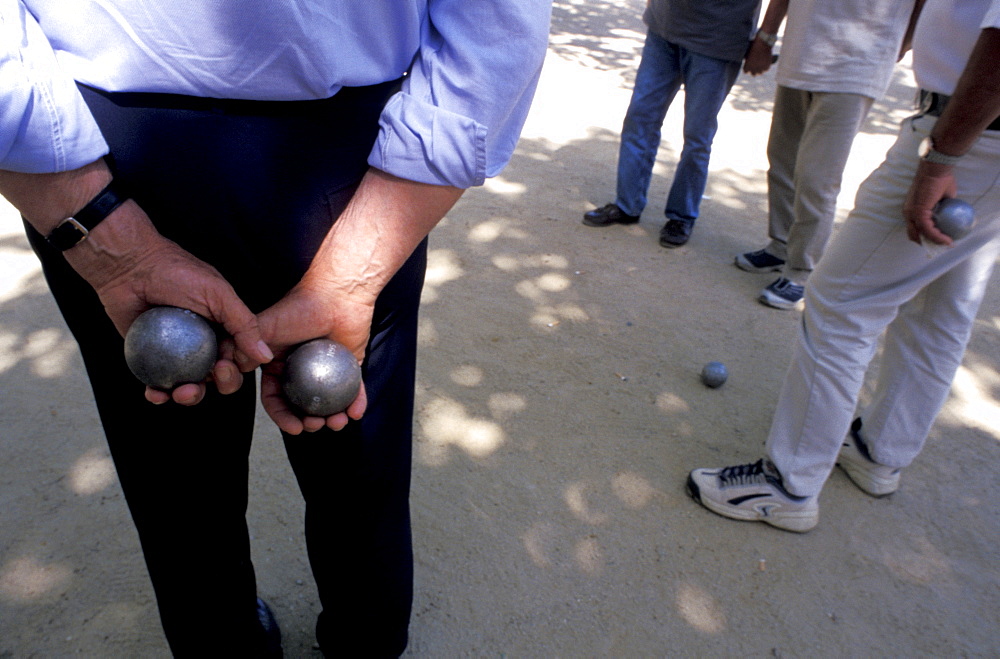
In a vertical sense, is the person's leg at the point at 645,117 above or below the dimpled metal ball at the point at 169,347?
below

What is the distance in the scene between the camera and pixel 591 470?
3061 millimetres

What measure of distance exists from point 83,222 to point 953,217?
7.46 feet

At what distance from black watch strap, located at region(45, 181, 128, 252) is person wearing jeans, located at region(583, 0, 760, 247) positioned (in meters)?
3.95

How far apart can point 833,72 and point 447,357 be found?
244cm

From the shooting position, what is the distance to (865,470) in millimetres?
3086

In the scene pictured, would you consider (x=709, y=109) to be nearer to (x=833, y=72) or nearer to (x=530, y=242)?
(x=833, y=72)

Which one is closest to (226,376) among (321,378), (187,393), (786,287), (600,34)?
(187,393)

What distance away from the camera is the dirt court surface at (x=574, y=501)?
246cm

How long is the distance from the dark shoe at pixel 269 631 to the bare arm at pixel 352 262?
0.88 meters

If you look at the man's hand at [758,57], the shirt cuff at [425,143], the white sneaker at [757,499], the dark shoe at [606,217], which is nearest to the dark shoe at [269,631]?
the shirt cuff at [425,143]

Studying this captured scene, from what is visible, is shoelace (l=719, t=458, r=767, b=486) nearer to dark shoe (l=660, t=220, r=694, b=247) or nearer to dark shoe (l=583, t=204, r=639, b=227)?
dark shoe (l=660, t=220, r=694, b=247)

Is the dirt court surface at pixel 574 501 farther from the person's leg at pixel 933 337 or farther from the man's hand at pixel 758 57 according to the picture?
the man's hand at pixel 758 57

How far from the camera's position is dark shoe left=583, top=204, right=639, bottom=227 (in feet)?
16.5

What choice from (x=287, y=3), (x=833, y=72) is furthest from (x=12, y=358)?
(x=833, y=72)
